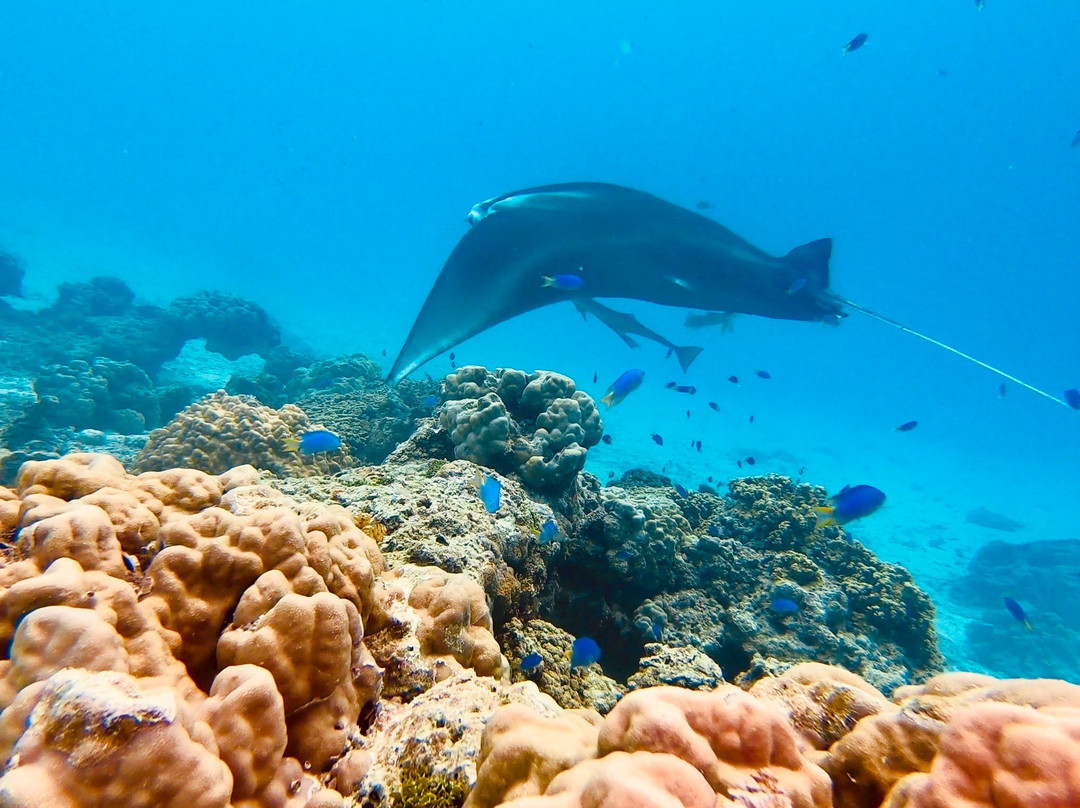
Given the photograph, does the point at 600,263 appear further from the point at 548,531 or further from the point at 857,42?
the point at 857,42

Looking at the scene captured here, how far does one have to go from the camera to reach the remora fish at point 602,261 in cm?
611

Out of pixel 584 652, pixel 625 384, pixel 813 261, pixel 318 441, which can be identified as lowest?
pixel 584 652

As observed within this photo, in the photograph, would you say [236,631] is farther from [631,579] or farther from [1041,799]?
[631,579]

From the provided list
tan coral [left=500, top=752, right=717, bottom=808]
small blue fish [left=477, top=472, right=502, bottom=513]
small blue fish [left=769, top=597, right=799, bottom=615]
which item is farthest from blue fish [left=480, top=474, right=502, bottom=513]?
small blue fish [left=769, top=597, right=799, bottom=615]

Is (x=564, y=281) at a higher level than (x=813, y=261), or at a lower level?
lower

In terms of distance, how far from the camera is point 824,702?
170cm

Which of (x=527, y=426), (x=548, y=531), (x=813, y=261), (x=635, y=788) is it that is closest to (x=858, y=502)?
(x=813, y=261)

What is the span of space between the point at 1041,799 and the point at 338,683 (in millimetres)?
1852

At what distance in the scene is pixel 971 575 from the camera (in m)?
17.3

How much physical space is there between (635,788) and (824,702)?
41.8 inches

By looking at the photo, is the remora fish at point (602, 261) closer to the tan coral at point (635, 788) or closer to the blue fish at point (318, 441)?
the blue fish at point (318, 441)

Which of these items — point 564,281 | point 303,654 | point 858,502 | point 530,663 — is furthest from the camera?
point 564,281

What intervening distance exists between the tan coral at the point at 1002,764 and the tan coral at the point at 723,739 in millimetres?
206

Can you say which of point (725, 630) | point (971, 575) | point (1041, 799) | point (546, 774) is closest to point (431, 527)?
point (546, 774)
